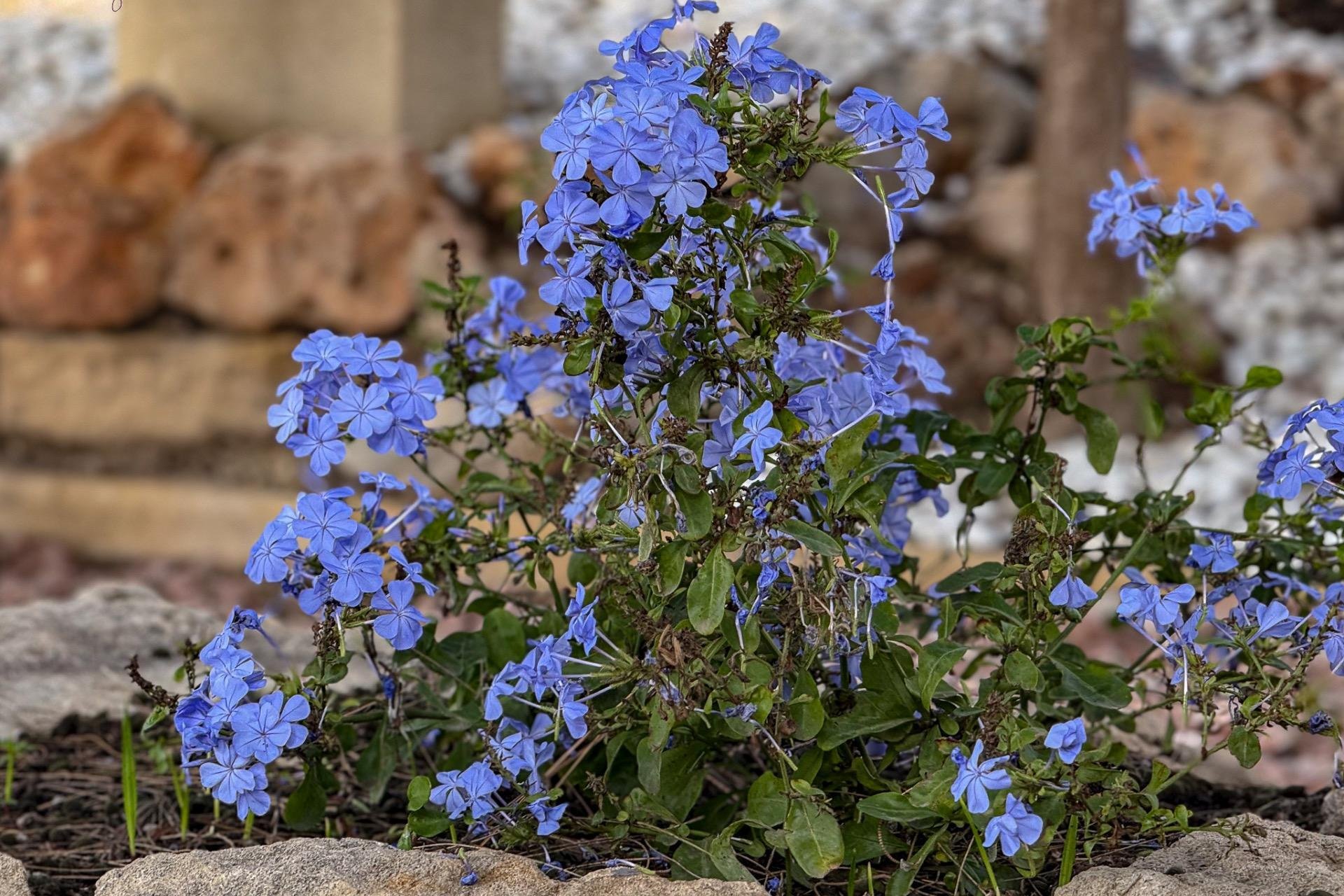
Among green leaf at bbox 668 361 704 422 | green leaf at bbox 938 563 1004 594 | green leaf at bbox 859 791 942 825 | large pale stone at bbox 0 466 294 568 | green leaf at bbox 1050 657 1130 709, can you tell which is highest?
large pale stone at bbox 0 466 294 568

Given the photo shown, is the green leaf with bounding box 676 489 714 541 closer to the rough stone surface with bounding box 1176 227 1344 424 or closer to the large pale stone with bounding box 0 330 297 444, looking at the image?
the large pale stone with bounding box 0 330 297 444

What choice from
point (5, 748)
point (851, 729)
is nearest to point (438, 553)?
point (851, 729)

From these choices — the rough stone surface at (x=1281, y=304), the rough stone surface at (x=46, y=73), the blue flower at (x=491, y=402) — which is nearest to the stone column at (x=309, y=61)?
the rough stone surface at (x=46, y=73)

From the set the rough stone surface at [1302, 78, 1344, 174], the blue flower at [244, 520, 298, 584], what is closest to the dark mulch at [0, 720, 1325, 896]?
the blue flower at [244, 520, 298, 584]

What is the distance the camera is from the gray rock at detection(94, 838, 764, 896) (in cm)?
121

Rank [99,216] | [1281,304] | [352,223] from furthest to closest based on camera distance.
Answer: [1281,304] → [99,216] → [352,223]

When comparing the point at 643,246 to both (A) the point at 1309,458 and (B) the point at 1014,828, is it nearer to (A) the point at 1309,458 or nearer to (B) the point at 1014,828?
(B) the point at 1014,828

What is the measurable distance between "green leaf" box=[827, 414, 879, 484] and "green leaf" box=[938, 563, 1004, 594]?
0.20 meters

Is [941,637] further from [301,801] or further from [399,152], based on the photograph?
[399,152]

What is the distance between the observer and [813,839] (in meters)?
1.20

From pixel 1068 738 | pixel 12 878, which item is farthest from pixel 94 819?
pixel 1068 738

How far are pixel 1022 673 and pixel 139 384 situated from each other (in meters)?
4.90

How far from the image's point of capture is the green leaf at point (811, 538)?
1.18 m

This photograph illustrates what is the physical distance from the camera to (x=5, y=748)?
188 centimetres
